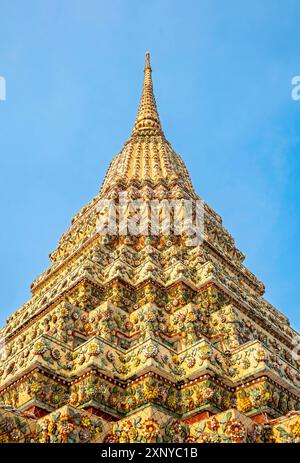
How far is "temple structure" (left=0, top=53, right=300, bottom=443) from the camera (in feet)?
25.0

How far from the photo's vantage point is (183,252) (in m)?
15.7

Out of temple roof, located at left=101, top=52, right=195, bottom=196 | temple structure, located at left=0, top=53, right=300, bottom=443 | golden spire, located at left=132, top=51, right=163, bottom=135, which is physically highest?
golden spire, located at left=132, top=51, right=163, bottom=135

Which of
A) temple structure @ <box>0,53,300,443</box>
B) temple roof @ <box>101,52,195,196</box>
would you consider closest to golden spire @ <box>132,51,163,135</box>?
temple roof @ <box>101,52,195,196</box>

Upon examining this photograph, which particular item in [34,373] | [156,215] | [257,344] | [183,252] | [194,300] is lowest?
[34,373]

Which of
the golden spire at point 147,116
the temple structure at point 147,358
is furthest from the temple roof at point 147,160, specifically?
the temple structure at point 147,358

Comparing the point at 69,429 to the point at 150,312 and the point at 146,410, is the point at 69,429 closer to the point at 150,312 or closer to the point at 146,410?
the point at 146,410

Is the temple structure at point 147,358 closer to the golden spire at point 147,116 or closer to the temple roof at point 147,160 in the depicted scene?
the temple roof at point 147,160

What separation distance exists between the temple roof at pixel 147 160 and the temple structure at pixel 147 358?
4.91m

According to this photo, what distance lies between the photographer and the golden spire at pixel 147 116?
28844 mm

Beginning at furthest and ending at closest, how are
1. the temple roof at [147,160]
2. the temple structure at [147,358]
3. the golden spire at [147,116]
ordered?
1. the golden spire at [147,116]
2. the temple roof at [147,160]
3. the temple structure at [147,358]

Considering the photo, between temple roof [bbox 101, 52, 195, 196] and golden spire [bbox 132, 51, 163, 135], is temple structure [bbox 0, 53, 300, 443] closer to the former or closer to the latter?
temple roof [bbox 101, 52, 195, 196]

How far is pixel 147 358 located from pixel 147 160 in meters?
15.6
